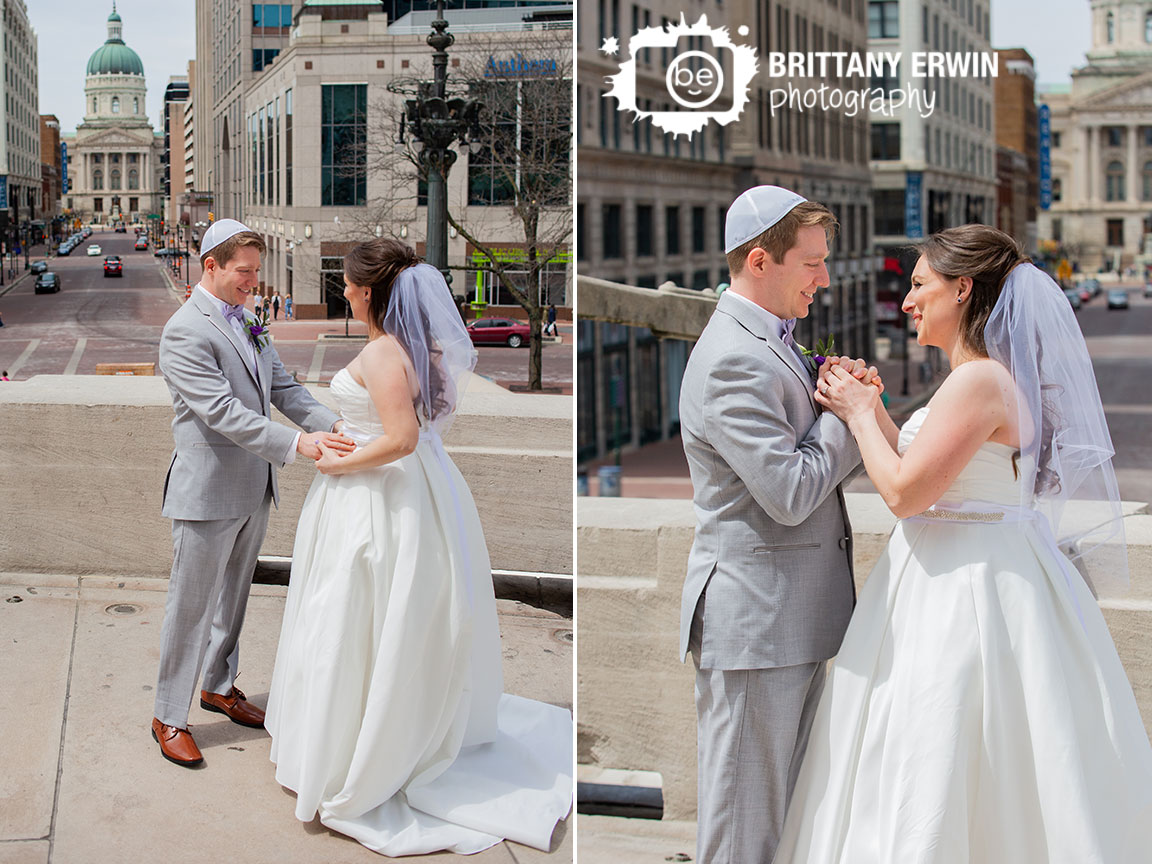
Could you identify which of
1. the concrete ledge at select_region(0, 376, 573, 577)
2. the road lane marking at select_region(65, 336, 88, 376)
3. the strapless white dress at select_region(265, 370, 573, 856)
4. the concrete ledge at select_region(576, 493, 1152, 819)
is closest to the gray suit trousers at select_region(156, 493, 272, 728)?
the strapless white dress at select_region(265, 370, 573, 856)

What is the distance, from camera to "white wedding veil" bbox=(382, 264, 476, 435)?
331cm

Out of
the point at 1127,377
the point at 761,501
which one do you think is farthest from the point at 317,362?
the point at 1127,377

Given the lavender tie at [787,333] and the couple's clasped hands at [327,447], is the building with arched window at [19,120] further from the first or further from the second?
the lavender tie at [787,333]

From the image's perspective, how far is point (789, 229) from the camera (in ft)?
7.42

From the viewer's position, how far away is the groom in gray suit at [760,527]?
7.34 feet

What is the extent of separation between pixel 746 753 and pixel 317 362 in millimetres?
3847

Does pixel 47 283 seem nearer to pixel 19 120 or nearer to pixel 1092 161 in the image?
pixel 19 120

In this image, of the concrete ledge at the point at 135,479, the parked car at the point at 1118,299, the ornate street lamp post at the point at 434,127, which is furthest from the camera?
the parked car at the point at 1118,299

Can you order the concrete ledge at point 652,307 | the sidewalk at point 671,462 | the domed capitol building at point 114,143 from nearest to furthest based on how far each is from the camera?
the concrete ledge at point 652,307, the domed capitol building at point 114,143, the sidewalk at point 671,462

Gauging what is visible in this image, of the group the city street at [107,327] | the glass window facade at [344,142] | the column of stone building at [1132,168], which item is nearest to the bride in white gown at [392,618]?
the city street at [107,327]

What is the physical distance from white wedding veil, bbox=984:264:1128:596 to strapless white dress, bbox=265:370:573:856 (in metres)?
1.66

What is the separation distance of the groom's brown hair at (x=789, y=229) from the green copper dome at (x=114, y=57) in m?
4.60

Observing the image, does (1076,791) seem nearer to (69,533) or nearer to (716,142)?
(69,533)

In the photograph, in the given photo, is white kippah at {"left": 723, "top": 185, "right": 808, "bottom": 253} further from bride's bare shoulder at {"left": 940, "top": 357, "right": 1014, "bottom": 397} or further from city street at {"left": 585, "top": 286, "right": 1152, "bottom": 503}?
city street at {"left": 585, "top": 286, "right": 1152, "bottom": 503}
